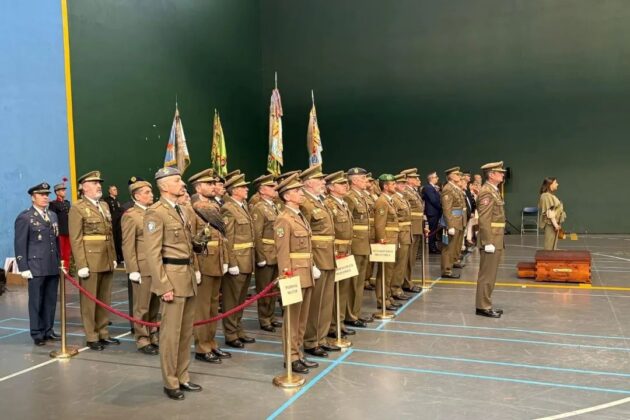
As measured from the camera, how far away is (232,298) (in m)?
5.44

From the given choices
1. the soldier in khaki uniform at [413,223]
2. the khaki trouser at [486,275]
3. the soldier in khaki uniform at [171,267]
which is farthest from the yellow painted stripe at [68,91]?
the khaki trouser at [486,275]

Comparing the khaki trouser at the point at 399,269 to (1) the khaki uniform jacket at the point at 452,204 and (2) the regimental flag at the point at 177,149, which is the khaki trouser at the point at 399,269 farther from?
(2) the regimental flag at the point at 177,149

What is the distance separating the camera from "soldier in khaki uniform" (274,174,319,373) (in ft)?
14.5

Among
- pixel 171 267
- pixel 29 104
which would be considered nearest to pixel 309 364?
pixel 171 267

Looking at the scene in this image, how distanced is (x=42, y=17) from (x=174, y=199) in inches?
304

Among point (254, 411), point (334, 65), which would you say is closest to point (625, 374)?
point (254, 411)

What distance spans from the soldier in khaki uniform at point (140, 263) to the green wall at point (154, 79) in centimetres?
592

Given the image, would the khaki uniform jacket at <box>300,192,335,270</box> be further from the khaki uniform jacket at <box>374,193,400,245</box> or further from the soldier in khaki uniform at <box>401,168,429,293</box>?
the soldier in khaki uniform at <box>401,168,429,293</box>

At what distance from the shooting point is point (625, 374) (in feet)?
14.1

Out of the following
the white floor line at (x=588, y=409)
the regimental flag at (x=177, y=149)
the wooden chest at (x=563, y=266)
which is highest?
the regimental flag at (x=177, y=149)

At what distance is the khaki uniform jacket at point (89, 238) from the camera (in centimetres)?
541

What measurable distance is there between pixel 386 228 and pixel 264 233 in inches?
67.8

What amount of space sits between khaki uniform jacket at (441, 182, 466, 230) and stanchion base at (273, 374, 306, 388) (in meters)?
5.15

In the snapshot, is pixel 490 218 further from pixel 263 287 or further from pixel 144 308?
pixel 144 308
